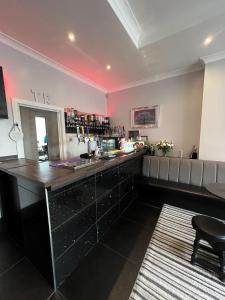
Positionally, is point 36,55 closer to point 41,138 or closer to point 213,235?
point 41,138

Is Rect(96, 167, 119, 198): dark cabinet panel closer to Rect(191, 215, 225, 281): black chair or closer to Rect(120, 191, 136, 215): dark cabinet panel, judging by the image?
Rect(120, 191, 136, 215): dark cabinet panel

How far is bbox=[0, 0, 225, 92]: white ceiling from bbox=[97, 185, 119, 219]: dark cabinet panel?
2.30m

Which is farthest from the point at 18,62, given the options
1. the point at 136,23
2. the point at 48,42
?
the point at 136,23

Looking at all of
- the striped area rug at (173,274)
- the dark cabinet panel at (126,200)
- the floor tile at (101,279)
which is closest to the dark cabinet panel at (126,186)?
the dark cabinet panel at (126,200)

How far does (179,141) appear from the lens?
341cm

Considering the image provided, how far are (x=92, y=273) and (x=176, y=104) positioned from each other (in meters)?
3.60

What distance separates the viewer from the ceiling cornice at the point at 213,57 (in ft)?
8.17

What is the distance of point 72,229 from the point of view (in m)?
1.34

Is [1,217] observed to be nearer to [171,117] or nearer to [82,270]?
[82,270]

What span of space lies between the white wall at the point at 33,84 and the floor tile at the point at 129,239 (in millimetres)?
2052

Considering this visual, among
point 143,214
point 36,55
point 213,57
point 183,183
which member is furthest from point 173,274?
point 36,55

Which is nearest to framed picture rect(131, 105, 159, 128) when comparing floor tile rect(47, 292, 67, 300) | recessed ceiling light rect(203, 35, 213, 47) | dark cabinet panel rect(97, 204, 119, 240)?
recessed ceiling light rect(203, 35, 213, 47)

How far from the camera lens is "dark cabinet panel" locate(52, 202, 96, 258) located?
120cm

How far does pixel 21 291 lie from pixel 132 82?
4.39 meters
